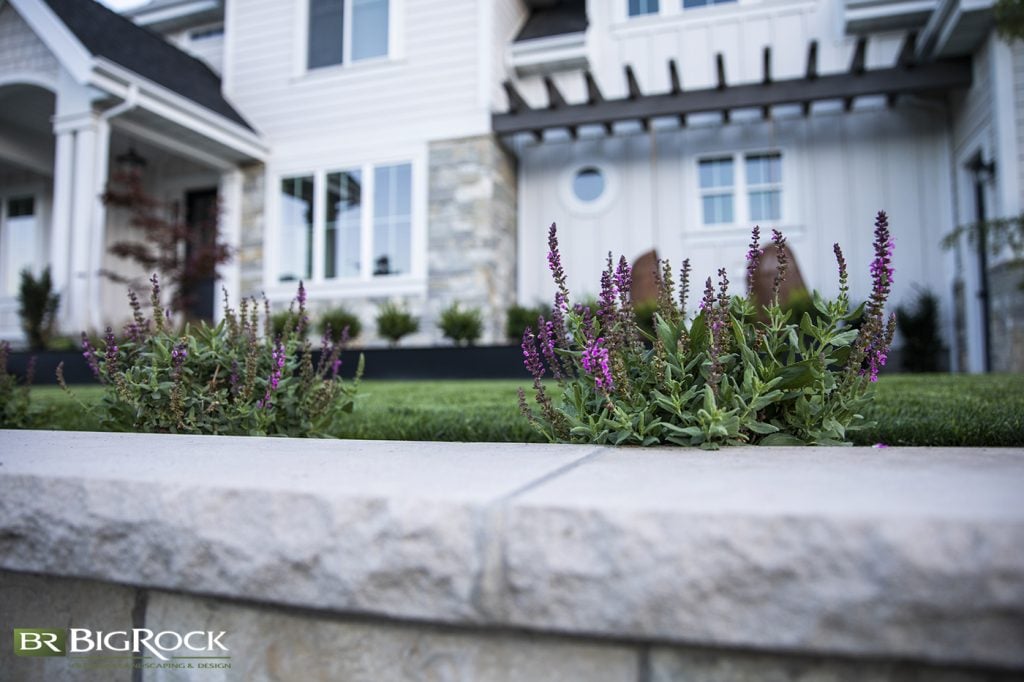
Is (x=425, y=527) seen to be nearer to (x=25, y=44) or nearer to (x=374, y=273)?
(x=374, y=273)

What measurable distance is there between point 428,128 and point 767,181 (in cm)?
427

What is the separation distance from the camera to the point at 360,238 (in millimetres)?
8852

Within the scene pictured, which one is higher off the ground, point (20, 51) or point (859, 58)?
point (20, 51)

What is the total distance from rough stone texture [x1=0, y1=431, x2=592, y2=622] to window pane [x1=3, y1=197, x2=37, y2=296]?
11.3 meters

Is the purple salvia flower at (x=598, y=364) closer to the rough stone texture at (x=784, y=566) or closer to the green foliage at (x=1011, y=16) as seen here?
the rough stone texture at (x=784, y=566)

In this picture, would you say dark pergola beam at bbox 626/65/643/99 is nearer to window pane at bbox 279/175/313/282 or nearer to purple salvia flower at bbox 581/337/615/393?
window pane at bbox 279/175/313/282

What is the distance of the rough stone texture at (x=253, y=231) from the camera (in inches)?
360

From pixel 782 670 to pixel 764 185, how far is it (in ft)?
27.1

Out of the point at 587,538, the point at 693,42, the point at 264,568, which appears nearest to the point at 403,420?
the point at 264,568

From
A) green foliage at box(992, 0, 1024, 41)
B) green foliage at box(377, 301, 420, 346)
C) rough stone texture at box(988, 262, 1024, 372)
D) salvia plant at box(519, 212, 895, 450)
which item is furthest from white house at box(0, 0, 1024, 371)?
salvia plant at box(519, 212, 895, 450)

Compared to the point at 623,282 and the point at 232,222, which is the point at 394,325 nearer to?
the point at 232,222

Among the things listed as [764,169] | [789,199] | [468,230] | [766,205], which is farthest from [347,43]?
[789,199]

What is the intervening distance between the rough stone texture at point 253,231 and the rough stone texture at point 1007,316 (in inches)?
331

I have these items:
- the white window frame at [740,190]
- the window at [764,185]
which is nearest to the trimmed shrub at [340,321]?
the white window frame at [740,190]
